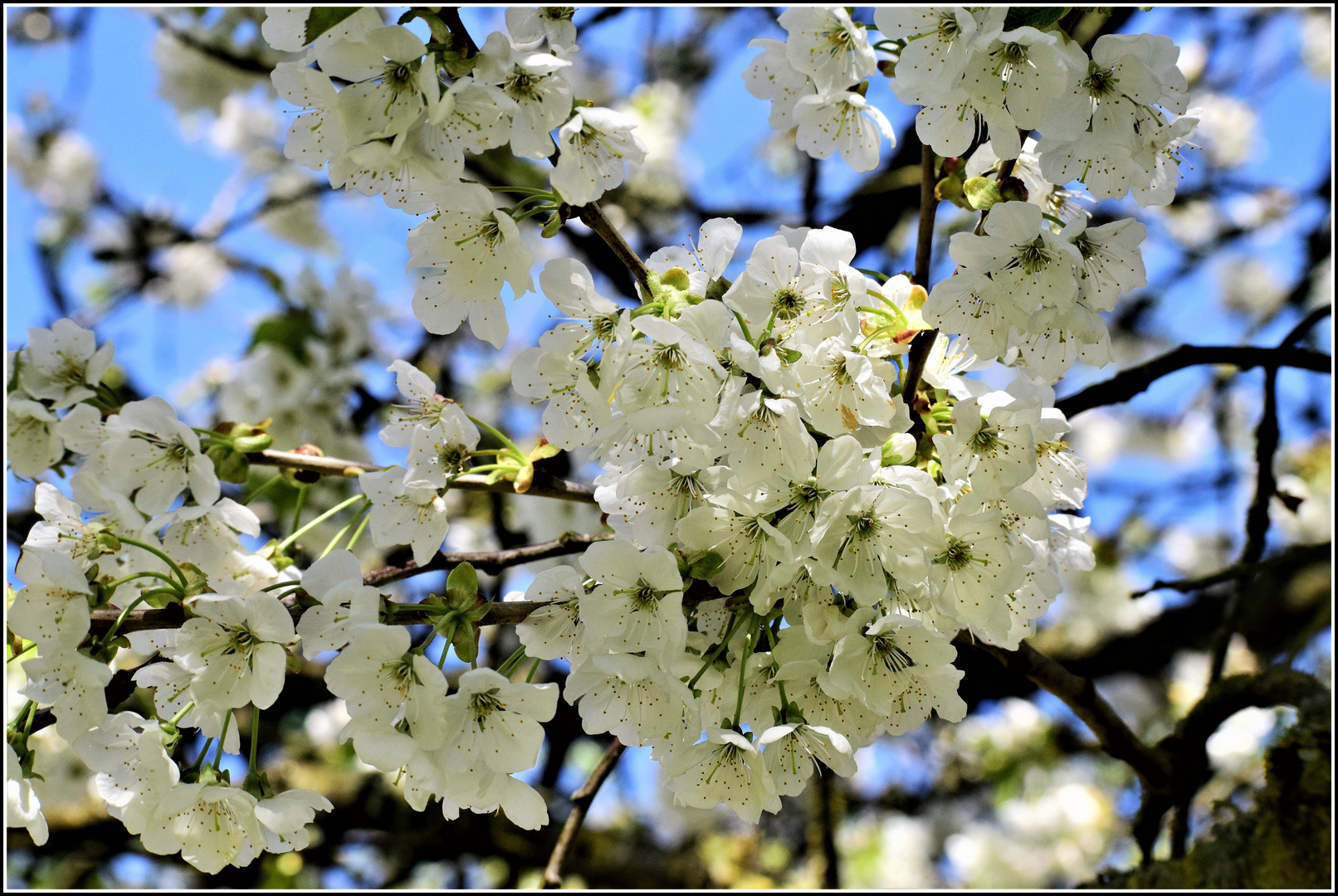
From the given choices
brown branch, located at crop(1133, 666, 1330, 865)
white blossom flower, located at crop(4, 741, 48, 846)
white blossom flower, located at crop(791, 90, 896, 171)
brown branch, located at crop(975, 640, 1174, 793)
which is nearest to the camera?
white blossom flower, located at crop(4, 741, 48, 846)

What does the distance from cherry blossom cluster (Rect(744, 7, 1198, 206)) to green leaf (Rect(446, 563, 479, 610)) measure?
0.58 meters

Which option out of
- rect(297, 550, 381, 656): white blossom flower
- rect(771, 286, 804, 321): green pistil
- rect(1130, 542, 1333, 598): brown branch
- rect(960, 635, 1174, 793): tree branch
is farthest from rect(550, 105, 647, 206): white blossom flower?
rect(1130, 542, 1333, 598): brown branch

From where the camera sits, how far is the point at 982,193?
874 millimetres

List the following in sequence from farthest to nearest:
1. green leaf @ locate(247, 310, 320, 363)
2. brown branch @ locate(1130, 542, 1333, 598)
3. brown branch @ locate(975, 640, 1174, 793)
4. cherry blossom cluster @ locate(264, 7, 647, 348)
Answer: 1. green leaf @ locate(247, 310, 320, 363)
2. brown branch @ locate(1130, 542, 1333, 598)
3. brown branch @ locate(975, 640, 1174, 793)
4. cherry blossom cluster @ locate(264, 7, 647, 348)

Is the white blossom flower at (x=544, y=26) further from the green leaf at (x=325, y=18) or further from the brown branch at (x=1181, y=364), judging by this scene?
the brown branch at (x=1181, y=364)

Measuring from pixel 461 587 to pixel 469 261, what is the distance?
1.01 ft

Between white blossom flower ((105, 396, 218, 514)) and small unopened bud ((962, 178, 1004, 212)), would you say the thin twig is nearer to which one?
small unopened bud ((962, 178, 1004, 212))

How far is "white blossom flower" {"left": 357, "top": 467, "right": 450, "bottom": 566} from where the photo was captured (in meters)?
0.99

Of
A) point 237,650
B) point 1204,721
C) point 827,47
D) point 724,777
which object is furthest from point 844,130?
point 1204,721

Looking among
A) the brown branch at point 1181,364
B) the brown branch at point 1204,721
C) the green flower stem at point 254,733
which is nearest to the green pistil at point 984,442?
the brown branch at point 1181,364

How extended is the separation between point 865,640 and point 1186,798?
4.45ft

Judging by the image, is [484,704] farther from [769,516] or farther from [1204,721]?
[1204,721]

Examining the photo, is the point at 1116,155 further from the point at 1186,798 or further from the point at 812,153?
the point at 1186,798

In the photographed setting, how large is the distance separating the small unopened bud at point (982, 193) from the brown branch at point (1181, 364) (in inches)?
23.2
